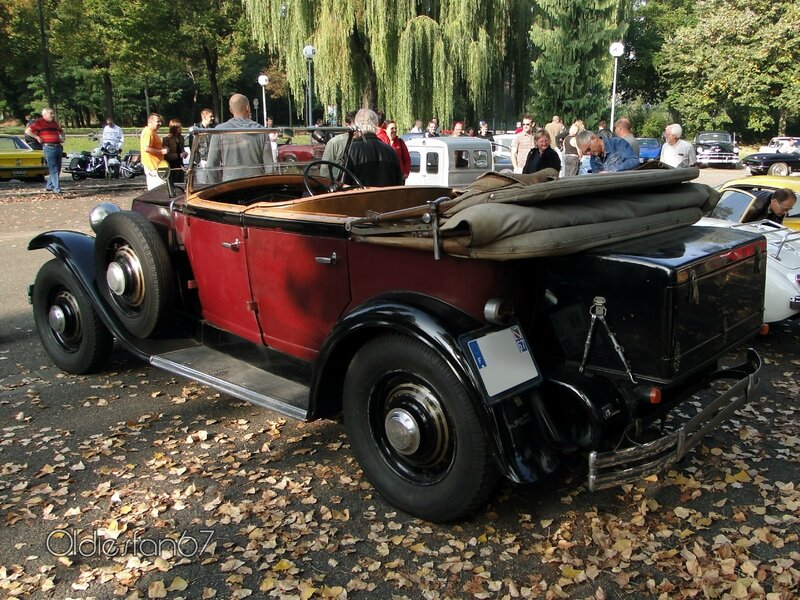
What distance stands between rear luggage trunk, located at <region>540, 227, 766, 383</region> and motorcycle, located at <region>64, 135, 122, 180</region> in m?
21.2

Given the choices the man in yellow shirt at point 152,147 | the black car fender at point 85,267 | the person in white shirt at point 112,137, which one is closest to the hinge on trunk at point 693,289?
the black car fender at point 85,267

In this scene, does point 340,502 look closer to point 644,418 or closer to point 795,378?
point 644,418

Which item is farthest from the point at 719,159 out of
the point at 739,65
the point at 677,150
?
the point at 677,150

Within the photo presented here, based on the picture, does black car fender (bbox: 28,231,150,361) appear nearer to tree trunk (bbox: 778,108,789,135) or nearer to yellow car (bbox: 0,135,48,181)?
yellow car (bbox: 0,135,48,181)

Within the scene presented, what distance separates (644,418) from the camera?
3.13 m

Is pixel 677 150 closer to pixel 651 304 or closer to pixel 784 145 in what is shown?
pixel 651 304

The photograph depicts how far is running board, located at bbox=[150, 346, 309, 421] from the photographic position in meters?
3.56

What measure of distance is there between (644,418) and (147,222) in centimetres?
321

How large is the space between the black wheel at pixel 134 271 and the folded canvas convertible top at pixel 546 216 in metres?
1.67

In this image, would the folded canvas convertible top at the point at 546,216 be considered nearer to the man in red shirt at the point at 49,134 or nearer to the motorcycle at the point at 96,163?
the man in red shirt at the point at 49,134

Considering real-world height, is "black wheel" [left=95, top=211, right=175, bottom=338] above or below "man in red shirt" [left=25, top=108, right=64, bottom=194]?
below

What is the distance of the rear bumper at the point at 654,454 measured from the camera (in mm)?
2730

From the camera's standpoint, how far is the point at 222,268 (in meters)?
4.21

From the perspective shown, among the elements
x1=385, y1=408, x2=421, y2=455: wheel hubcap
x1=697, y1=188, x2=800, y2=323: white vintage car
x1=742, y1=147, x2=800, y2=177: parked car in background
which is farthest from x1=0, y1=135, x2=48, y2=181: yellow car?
x1=742, y1=147, x2=800, y2=177: parked car in background
